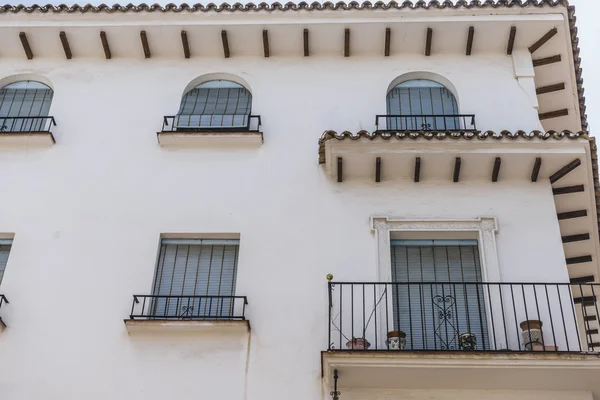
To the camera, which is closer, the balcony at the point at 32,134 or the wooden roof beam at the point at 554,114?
the balcony at the point at 32,134

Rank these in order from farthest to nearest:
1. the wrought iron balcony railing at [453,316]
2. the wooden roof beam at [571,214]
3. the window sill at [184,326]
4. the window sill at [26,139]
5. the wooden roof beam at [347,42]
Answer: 1. the wooden roof beam at [347,42]
2. the window sill at [26,139]
3. the wooden roof beam at [571,214]
4. the window sill at [184,326]
5. the wrought iron balcony railing at [453,316]

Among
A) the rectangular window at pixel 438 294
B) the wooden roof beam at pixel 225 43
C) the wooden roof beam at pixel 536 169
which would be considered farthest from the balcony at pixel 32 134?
the wooden roof beam at pixel 536 169

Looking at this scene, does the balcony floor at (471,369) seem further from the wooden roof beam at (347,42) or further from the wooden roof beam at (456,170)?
the wooden roof beam at (347,42)

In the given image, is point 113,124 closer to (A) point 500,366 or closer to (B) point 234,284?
(B) point 234,284

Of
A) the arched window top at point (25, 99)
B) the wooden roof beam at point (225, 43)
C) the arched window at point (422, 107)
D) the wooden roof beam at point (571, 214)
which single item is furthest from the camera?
the wooden roof beam at point (225, 43)

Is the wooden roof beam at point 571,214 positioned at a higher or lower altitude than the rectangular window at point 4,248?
higher

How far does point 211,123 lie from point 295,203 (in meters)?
2.37

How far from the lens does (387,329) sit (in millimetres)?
9719

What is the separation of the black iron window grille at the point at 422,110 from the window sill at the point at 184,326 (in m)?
4.26

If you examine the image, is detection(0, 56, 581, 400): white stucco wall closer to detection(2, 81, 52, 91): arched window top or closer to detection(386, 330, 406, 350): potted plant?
Result: detection(2, 81, 52, 91): arched window top

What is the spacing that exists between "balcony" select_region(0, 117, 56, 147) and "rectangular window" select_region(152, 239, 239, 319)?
2859 mm

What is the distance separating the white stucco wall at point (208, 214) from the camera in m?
9.58

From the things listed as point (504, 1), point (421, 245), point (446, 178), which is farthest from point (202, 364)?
point (504, 1)

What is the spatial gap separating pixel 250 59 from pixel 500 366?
725 cm
